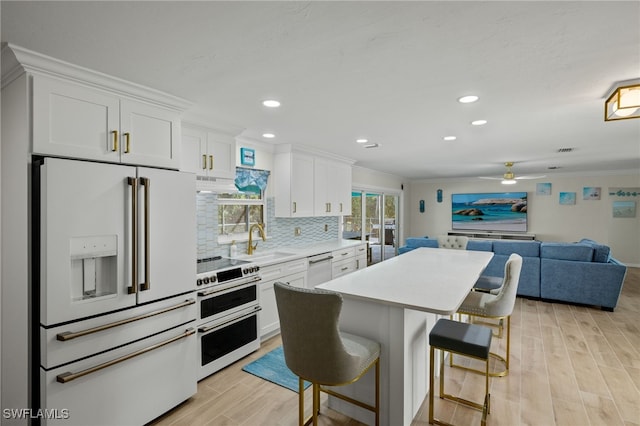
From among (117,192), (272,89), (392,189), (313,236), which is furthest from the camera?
(392,189)

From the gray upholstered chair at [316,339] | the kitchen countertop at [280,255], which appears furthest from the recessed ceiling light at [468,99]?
the kitchen countertop at [280,255]

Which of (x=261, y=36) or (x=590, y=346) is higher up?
(x=261, y=36)

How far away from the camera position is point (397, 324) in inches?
77.7

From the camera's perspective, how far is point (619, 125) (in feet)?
10.8

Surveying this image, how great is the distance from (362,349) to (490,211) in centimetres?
841

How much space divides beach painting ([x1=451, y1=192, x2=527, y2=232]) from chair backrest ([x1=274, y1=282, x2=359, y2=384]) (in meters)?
8.52

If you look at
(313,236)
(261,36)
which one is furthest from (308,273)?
(261,36)

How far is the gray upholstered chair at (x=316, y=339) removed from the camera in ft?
5.35

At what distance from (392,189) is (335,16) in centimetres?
701

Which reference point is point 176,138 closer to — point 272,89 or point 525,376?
point 272,89

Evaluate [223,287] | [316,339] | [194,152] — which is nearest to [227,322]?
[223,287]

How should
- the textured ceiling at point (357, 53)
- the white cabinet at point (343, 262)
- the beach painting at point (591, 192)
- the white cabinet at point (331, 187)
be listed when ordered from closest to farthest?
1. the textured ceiling at point (357, 53)
2. the white cabinet at point (343, 262)
3. the white cabinet at point (331, 187)
4. the beach painting at point (591, 192)

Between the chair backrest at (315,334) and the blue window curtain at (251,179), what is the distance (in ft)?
7.72

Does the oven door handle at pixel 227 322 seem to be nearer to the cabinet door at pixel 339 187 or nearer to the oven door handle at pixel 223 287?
the oven door handle at pixel 223 287
